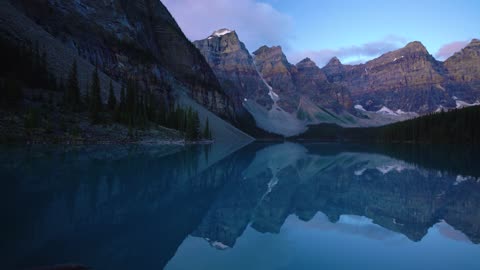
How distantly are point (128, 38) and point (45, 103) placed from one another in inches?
2905

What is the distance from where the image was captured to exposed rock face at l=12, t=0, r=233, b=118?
8709cm

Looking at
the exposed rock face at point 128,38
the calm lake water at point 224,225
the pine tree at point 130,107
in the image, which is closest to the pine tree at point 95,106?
the pine tree at point 130,107

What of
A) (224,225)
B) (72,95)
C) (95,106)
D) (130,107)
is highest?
(72,95)

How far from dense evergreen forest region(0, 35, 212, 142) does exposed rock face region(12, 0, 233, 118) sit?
88.4 feet

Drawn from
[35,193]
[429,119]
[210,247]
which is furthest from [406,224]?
[429,119]

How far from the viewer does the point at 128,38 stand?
11531 cm

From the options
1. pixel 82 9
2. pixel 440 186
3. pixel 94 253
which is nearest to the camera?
pixel 94 253

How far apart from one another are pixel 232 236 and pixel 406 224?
636cm

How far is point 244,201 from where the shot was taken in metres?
14.4

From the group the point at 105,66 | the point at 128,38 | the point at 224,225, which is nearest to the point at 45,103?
the point at 224,225

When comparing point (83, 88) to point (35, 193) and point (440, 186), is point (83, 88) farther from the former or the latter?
point (440, 186)

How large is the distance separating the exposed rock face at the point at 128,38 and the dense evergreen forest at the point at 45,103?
26.9 meters

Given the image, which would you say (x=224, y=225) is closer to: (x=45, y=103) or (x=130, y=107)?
(x=45, y=103)

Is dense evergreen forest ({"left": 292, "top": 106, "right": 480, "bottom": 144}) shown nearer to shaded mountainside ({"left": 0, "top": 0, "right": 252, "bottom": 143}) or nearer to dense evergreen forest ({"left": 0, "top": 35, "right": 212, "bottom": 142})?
shaded mountainside ({"left": 0, "top": 0, "right": 252, "bottom": 143})
